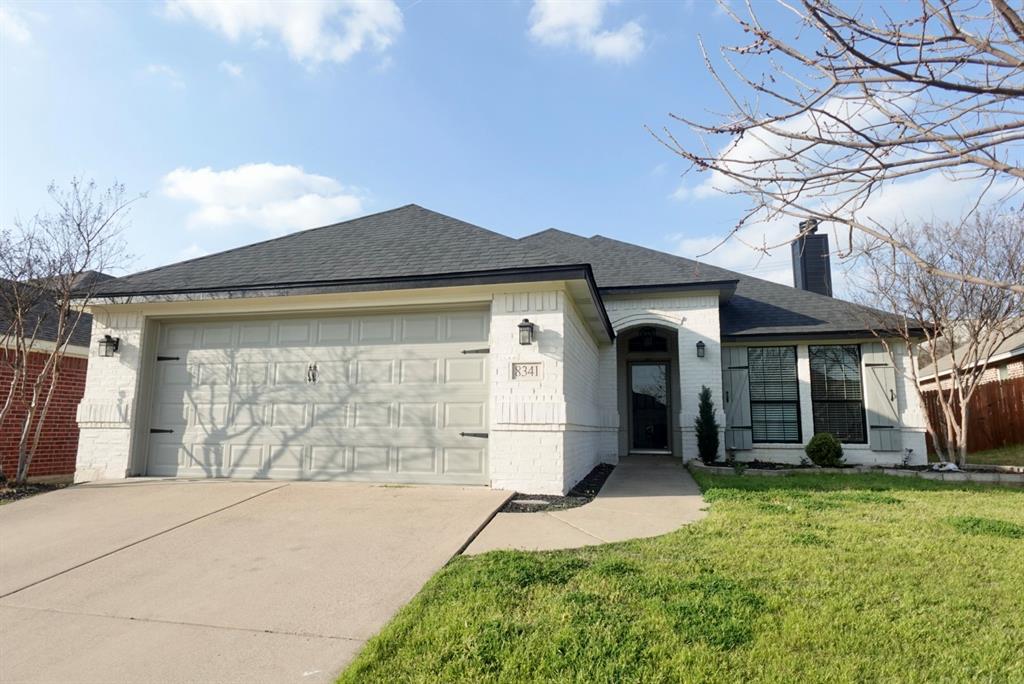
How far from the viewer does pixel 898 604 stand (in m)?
3.22

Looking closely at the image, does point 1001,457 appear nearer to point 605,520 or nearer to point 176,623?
point 605,520

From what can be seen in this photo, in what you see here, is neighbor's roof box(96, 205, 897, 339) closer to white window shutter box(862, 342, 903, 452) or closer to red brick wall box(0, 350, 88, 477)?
white window shutter box(862, 342, 903, 452)

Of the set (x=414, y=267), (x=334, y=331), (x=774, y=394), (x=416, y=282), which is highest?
(x=414, y=267)

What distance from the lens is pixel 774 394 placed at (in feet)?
38.9

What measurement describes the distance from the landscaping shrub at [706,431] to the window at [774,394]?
1.51 meters

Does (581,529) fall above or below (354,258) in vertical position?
below

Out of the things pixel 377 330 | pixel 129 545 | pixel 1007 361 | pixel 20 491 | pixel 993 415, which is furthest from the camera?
pixel 1007 361

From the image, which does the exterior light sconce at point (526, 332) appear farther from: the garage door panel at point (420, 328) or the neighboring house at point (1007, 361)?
the neighboring house at point (1007, 361)

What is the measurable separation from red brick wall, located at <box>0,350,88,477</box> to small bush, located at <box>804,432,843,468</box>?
14.2 metres

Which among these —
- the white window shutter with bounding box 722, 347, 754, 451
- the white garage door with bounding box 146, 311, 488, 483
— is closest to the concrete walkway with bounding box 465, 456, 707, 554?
the white garage door with bounding box 146, 311, 488, 483

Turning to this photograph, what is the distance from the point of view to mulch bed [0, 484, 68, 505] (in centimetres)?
648

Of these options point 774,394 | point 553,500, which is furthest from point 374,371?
point 774,394

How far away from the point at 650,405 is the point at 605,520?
8961mm

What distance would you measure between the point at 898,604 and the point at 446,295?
5469 millimetres
